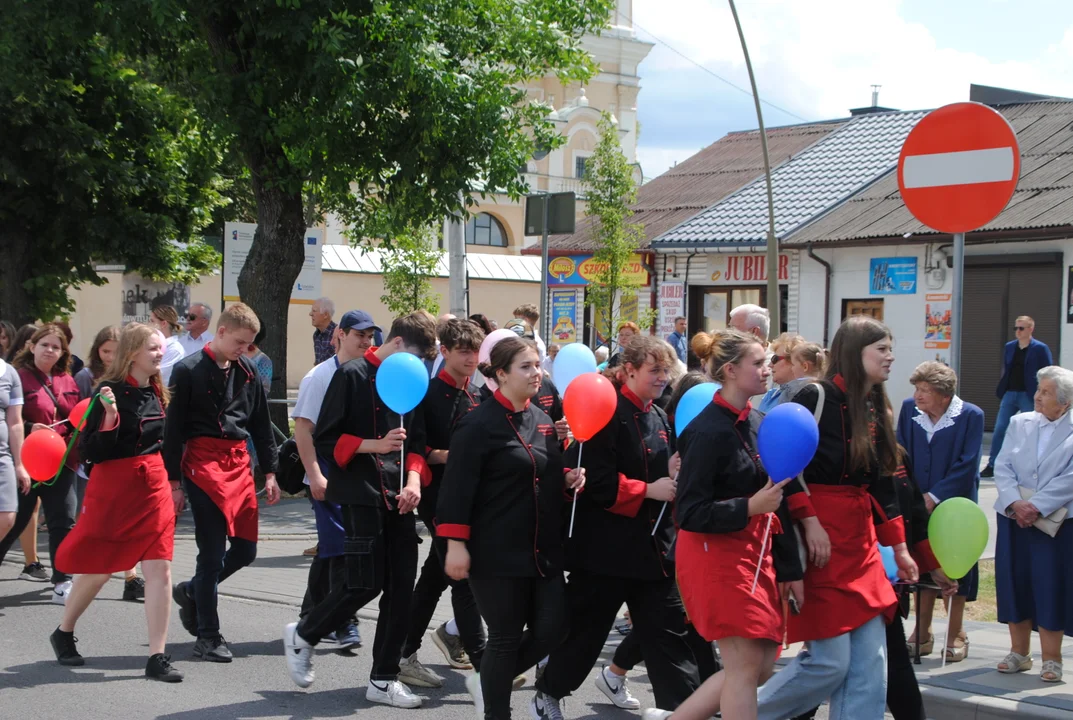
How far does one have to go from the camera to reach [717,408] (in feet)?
15.3

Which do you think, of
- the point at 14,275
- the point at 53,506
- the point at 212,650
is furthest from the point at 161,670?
the point at 14,275

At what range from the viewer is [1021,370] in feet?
52.1

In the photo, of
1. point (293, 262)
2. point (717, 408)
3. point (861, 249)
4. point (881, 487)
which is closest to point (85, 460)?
point (717, 408)

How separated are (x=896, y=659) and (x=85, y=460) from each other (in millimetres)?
4171

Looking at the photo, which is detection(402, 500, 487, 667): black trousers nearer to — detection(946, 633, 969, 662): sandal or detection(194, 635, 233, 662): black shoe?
detection(194, 635, 233, 662): black shoe

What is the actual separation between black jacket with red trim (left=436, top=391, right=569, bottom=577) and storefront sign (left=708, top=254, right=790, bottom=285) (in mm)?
20451

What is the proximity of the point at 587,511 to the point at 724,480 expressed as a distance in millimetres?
1083

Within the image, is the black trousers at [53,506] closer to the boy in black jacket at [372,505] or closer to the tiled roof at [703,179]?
the boy in black jacket at [372,505]

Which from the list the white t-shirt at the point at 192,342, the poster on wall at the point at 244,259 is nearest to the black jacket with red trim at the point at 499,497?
the white t-shirt at the point at 192,342

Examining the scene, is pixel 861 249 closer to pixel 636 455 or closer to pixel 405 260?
pixel 405 260

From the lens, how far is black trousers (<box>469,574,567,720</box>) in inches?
200

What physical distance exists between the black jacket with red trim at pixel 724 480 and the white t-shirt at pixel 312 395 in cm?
270

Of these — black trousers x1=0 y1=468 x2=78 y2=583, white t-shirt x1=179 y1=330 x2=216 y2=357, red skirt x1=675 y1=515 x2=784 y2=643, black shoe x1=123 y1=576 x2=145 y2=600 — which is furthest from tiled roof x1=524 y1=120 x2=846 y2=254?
red skirt x1=675 y1=515 x2=784 y2=643

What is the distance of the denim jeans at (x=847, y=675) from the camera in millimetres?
4715
